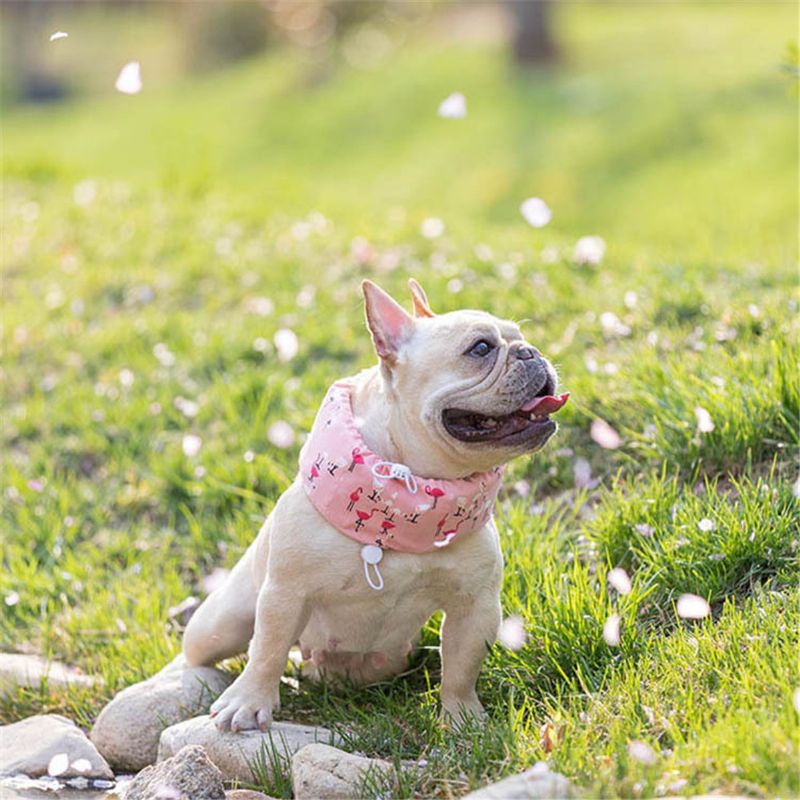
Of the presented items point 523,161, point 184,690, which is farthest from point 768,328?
point 523,161

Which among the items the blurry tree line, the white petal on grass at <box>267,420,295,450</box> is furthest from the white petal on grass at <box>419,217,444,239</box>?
the blurry tree line

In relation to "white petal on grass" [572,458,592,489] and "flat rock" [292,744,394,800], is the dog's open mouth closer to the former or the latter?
"flat rock" [292,744,394,800]

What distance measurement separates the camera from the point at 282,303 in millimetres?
7441

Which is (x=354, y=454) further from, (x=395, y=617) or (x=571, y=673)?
(x=571, y=673)

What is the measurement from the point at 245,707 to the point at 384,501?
780 mm

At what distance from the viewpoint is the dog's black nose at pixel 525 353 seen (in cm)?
371

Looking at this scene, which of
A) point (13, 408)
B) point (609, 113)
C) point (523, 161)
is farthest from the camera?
point (609, 113)

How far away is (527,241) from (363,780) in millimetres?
5038

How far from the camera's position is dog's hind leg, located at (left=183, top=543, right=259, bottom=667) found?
4332 millimetres

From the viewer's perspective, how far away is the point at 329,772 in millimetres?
3471

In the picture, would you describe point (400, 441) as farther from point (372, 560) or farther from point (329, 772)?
point (329, 772)

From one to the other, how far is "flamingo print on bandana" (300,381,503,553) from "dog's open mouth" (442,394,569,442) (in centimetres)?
19

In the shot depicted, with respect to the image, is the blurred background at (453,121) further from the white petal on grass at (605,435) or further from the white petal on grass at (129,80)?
the white petal on grass at (129,80)

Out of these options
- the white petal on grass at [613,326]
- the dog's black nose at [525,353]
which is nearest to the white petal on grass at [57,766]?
the dog's black nose at [525,353]
